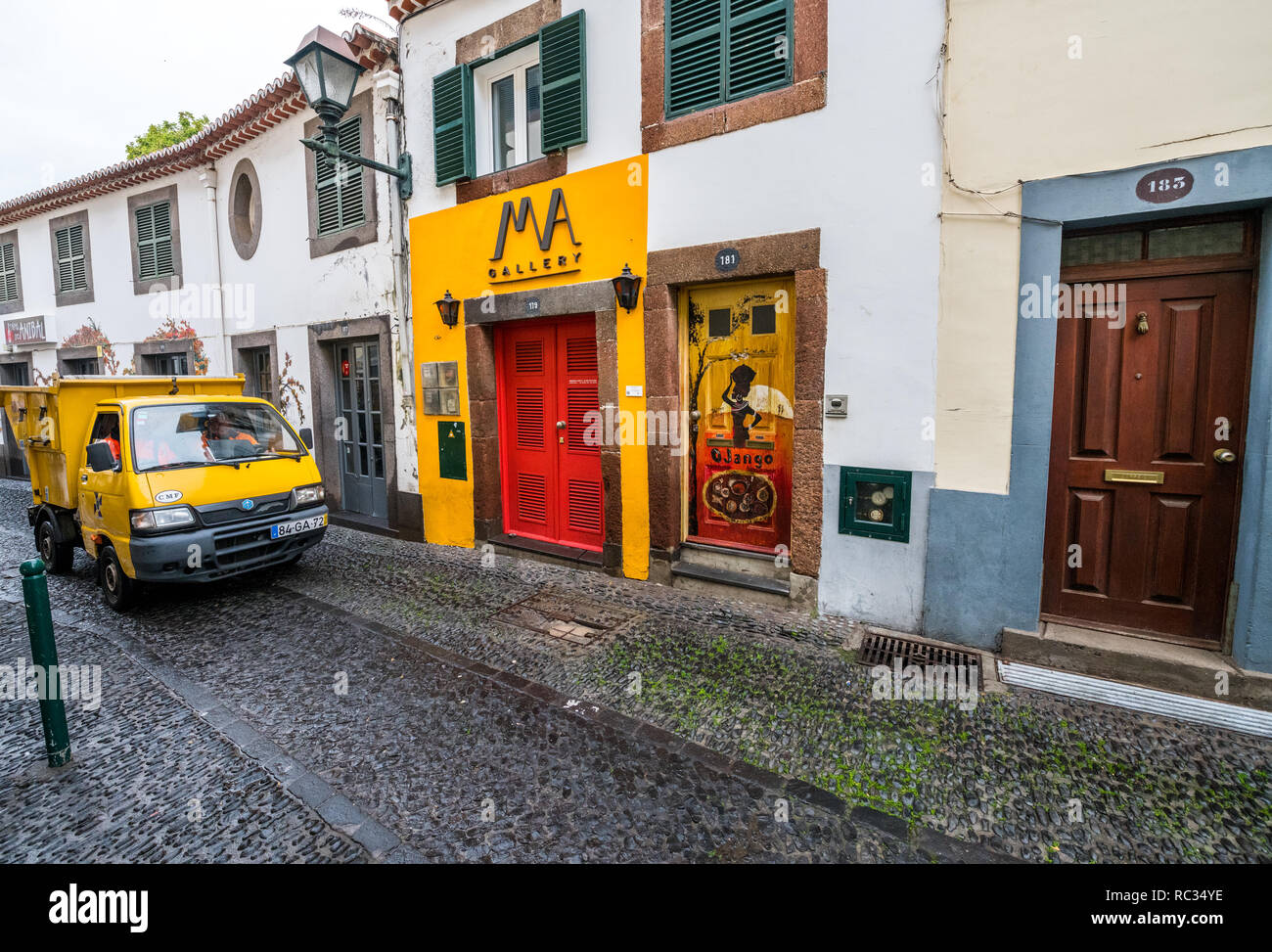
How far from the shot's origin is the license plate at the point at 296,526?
5820 millimetres

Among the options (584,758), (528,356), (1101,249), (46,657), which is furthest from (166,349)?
(1101,249)

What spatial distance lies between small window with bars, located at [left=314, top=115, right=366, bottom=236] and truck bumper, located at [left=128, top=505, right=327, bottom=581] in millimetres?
4659

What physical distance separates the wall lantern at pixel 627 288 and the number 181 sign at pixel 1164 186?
362 cm

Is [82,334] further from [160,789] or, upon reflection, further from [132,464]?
[160,789]

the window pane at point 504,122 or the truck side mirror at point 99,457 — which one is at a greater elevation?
the window pane at point 504,122

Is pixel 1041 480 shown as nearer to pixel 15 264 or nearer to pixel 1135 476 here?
pixel 1135 476

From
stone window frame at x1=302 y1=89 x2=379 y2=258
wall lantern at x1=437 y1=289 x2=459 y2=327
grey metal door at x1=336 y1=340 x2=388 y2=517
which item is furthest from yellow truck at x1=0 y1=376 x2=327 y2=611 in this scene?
stone window frame at x1=302 y1=89 x2=379 y2=258

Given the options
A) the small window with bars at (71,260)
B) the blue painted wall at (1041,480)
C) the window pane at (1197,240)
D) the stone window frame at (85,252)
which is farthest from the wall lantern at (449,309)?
the small window with bars at (71,260)

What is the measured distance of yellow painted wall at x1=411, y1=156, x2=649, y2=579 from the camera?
5.91 m

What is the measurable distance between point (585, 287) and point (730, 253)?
1565 mm

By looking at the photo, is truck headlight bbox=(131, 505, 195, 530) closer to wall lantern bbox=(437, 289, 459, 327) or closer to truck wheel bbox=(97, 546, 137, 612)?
truck wheel bbox=(97, 546, 137, 612)

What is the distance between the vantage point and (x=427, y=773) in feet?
10.4

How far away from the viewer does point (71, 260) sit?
42.7ft

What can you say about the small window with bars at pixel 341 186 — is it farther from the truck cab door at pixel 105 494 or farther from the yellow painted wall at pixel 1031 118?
the yellow painted wall at pixel 1031 118
